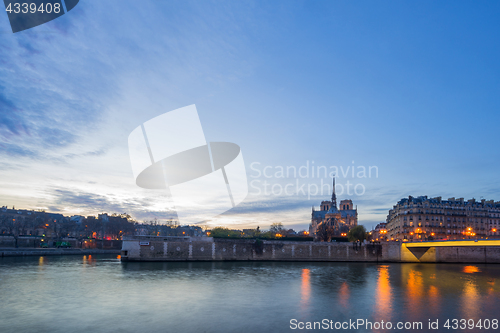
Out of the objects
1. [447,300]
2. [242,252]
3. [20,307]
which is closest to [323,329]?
[447,300]

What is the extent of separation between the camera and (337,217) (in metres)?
145

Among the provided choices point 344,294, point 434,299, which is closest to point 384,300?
point 344,294

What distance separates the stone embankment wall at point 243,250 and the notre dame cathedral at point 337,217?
159 feet

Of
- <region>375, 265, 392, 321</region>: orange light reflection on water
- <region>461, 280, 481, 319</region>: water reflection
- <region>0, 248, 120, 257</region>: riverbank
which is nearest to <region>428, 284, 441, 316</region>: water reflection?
<region>461, 280, 481, 319</region>: water reflection

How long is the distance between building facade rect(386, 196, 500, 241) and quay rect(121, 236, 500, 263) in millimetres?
21880

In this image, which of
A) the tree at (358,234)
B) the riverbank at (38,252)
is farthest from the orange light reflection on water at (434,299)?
the riverbank at (38,252)

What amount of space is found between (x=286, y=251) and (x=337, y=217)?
8349 centimetres

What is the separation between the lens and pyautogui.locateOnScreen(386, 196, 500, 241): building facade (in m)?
94.2

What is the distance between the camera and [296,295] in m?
28.6

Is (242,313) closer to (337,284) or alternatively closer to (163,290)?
(163,290)

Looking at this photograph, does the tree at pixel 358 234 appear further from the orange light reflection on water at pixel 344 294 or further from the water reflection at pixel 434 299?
the orange light reflection on water at pixel 344 294

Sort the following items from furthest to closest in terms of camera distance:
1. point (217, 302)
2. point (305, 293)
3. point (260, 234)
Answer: point (260, 234) → point (305, 293) → point (217, 302)

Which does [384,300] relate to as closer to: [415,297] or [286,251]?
[415,297]

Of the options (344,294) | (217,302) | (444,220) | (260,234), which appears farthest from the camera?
(260,234)
